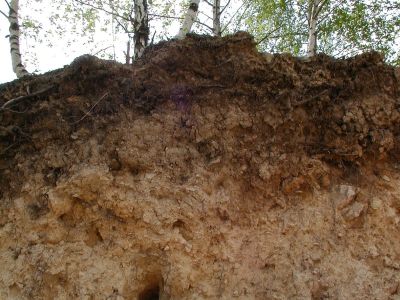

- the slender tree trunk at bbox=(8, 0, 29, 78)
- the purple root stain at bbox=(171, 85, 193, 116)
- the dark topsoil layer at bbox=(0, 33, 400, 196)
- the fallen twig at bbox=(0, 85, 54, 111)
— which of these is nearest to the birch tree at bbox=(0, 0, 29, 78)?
the slender tree trunk at bbox=(8, 0, 29, 78)

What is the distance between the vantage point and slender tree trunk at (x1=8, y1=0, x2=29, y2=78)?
702 centimetres

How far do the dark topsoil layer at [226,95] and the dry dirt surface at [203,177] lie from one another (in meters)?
0.02

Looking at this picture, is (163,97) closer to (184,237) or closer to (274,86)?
(274,86)

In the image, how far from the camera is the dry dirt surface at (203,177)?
4.27 metres

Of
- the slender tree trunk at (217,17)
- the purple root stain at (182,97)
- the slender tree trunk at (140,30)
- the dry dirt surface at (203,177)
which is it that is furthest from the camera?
the slender tree trunk at (217,17)

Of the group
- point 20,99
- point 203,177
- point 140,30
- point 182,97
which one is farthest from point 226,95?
point 20,99

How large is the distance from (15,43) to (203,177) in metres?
4.92

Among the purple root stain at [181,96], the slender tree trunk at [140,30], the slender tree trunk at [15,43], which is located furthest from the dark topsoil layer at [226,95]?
the slender tree trunk at [15,43]

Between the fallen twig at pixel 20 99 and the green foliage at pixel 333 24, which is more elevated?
the green foliage at pixel 333 24

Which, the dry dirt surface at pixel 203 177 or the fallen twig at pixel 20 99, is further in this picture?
the fallen twig at pixel 20 99

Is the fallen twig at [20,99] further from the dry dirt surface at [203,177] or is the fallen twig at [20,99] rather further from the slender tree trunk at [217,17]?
the slender tree trunk at [217,17]

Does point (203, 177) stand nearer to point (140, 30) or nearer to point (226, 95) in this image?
point (226, 95)

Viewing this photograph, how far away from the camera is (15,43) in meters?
7.30

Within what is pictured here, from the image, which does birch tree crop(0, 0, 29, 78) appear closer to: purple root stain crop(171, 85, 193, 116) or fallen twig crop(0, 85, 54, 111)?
fallen twig crop(0, 85, 54, 111)
